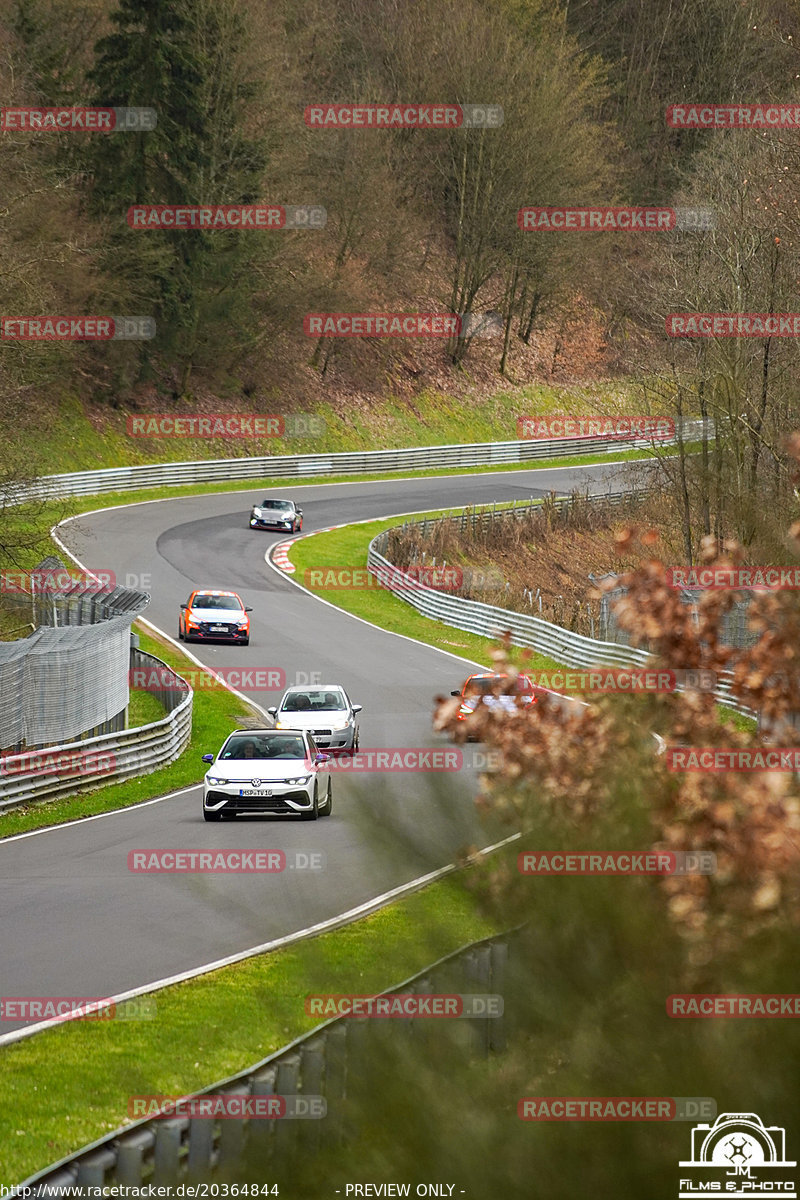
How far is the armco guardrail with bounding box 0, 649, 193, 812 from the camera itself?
20.0 meters

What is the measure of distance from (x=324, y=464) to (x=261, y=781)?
46.1 metres

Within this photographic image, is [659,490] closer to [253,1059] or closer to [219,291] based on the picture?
[219,291]

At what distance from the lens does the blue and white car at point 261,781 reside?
64.3 feet

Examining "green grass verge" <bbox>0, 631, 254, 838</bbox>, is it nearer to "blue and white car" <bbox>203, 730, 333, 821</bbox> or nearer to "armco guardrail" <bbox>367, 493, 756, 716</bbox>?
"blue and white car" <bbox>203, 730, 333, 821</bbox>

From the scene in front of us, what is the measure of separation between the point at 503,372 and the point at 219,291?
22.5m

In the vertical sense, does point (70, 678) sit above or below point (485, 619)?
above

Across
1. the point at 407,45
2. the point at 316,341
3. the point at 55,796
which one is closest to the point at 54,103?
the point at 316,341

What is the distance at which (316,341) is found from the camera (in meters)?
72.4

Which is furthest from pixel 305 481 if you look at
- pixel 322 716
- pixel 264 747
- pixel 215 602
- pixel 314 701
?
pixel 264 747

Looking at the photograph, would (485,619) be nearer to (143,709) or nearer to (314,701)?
(143,709)

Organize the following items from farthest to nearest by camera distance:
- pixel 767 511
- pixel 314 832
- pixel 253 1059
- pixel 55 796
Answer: pixel 55 796
pixel 314 832
pixel 253 1059
pixel 767 511

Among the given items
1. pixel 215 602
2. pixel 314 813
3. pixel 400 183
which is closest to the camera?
pixel 314 813

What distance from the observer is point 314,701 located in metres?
26.2

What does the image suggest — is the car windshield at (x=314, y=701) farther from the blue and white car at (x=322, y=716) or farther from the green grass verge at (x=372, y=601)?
the green grass verge at (x=372, y=601)
